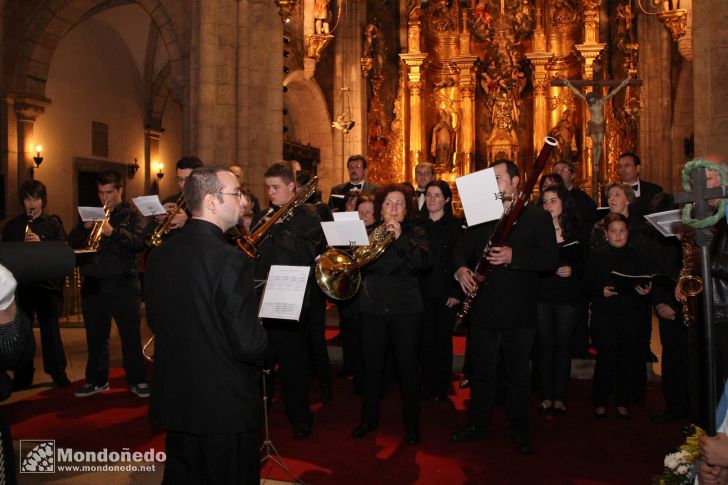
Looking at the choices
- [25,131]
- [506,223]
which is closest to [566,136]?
[25,131]

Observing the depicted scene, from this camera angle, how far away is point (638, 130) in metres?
16.0

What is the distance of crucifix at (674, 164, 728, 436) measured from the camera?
2279mm

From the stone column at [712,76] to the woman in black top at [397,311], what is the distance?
3.42m

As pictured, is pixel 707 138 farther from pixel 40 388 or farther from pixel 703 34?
pixel 40 388

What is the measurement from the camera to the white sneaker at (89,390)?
19.2 feet

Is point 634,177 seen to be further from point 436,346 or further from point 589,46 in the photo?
point 589,46

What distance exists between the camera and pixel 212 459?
2732 millimetres

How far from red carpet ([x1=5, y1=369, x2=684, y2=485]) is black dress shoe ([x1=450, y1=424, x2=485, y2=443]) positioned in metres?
0.05

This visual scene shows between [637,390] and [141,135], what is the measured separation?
14.9 metres

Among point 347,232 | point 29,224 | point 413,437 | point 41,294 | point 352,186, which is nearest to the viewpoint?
point 347,232

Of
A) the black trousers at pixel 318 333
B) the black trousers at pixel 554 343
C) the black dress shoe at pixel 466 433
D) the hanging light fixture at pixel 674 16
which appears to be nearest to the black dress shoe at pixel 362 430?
the black dress shoe at pixel 466 433

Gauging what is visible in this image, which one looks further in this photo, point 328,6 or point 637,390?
point 328,6

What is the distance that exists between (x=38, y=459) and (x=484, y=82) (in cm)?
1717

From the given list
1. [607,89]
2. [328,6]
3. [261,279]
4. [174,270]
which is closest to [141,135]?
[328,6]
